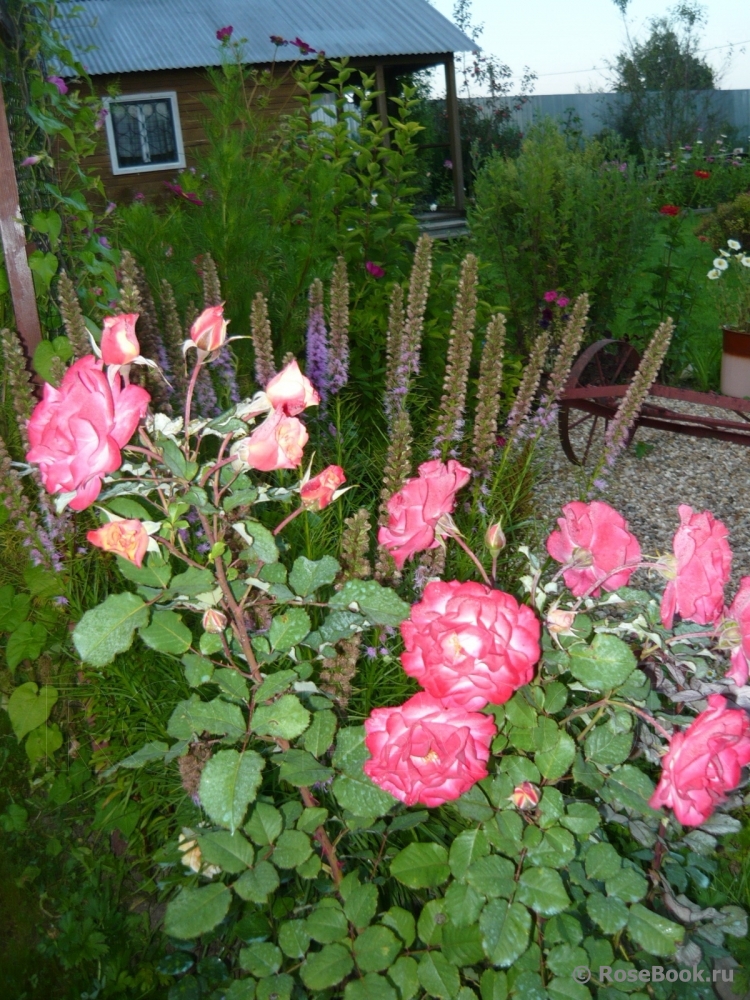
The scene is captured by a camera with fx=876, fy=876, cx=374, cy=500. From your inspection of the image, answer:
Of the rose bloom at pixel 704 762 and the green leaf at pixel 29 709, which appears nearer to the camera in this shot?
the rose bloom at pixel 704 762

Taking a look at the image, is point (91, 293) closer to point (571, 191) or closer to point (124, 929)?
point (124, 929)

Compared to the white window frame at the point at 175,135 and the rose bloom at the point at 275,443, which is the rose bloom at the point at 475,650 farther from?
the white window frame at the point at 175,135

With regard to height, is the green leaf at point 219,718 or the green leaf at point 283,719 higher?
the green leaf at point 283,719

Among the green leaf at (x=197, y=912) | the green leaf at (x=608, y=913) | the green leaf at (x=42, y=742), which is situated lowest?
the green leaf at (x=42, y=742)

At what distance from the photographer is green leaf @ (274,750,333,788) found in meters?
1.26

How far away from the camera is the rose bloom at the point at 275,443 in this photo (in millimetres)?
1104

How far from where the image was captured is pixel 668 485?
15.0ft

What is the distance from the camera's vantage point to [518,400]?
2.39 m

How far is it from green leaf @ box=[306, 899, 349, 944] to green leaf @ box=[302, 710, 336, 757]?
0.77 feet

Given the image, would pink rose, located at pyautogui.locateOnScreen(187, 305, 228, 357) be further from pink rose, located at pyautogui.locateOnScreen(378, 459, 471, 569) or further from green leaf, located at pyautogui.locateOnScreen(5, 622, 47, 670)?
green leaf, located at pyautogui.locateOnScreen(5, 622, 47, 670)

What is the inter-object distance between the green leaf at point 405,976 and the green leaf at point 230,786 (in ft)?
1.14

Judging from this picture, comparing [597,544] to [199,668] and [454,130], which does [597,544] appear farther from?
[454,130]

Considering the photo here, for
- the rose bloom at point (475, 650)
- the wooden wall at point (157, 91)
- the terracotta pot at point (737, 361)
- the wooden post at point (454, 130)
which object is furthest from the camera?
the wooden post at point (454, 130)

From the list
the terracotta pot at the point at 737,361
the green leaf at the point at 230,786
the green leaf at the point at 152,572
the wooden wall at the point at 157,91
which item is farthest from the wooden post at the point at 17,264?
the wooden wall at the point at 157,91
